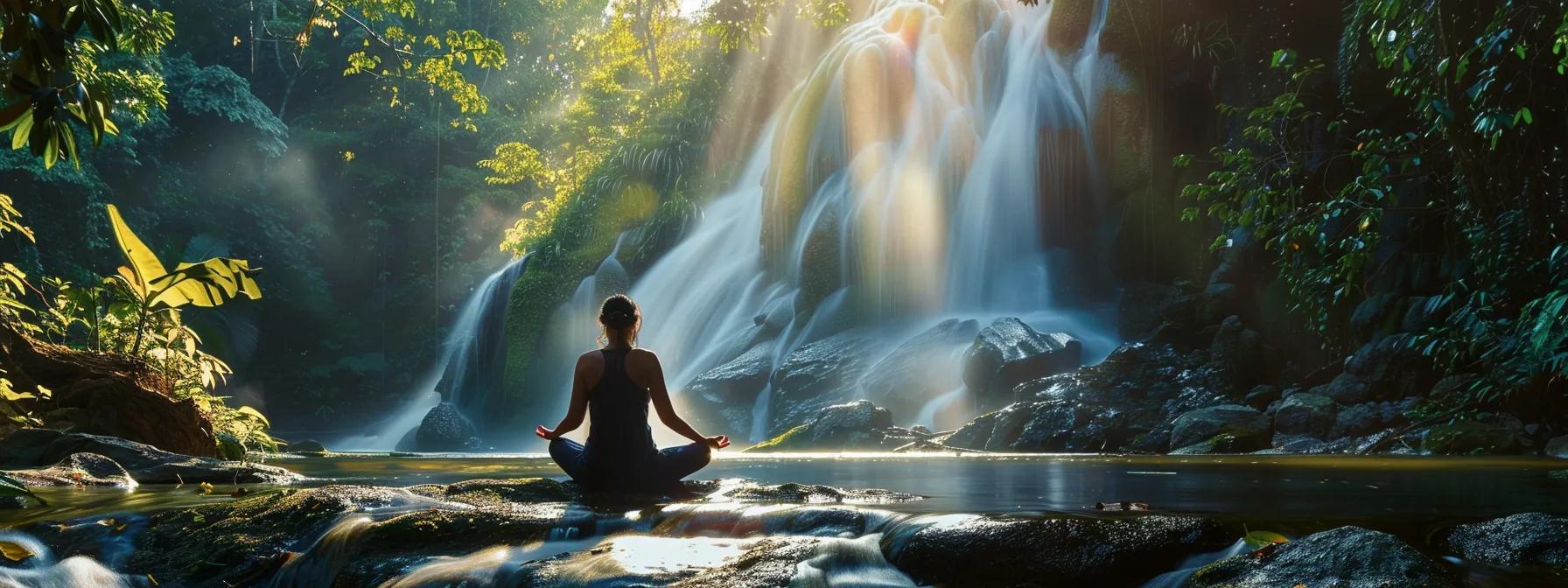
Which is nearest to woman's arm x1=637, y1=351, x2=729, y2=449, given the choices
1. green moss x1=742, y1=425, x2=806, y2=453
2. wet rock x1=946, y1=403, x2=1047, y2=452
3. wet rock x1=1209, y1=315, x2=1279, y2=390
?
wet rock x1=946, y1=403, x2=1047, y2=452

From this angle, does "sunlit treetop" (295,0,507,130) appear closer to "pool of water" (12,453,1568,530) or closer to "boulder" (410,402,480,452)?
"pool of water" (12,453,1568,530)

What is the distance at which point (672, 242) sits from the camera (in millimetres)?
23250

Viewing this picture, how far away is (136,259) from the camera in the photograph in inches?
323

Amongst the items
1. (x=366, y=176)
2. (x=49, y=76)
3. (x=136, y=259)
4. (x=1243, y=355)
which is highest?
(x=366, y=176)

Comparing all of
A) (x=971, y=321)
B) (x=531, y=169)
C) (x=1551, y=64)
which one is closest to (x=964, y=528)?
(x=1551, y=64)

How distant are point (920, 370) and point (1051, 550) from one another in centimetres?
1165

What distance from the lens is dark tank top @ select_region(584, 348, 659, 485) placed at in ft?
17.3

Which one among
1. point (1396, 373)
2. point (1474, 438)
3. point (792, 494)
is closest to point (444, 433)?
point (1396, 373)

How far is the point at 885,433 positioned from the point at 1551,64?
7.17 metres

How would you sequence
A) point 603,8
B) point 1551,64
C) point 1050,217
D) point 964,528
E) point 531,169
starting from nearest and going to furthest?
1. point 964,528
2. point 1551,64
3. point 1050,217
4. point 531,169
5. point 603,8

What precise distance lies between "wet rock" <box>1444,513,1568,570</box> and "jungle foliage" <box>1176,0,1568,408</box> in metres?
4.07

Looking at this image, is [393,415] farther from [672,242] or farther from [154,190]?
[672,242]

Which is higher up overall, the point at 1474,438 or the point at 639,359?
the point at 639,359

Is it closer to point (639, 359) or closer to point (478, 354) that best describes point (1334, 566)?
point (639, 359)
